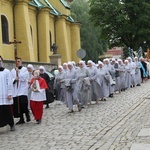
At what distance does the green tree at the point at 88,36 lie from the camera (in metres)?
57.3

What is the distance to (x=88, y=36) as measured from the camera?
A: 5775cm

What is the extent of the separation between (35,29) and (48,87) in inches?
791

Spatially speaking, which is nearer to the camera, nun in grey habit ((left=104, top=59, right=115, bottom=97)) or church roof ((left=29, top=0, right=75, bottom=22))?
nun in grey habit ((left=104, top=59, right=115, bottom=97))

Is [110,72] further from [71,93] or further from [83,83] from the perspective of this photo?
[71,93]

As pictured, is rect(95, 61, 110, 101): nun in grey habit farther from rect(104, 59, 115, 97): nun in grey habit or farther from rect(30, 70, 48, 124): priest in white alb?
rect(30, 70, 48, 124): priest in white alb

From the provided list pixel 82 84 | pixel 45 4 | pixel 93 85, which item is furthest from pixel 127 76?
pixel 45 4

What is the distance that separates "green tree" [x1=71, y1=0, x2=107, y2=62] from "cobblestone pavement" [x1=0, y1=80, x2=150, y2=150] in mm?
44182

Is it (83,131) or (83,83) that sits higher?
(83,83)

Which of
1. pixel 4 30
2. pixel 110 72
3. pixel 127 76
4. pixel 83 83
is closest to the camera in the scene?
pixel 83 83

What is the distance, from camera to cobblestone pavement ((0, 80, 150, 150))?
776 cm

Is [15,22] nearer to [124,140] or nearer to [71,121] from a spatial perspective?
[71,121]

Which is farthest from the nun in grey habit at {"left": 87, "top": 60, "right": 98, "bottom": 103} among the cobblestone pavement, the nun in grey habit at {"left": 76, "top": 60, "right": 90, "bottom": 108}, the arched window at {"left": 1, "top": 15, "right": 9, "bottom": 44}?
the arched window at {"left": 1, "top": 15, "right": 9, "bottom": 44}

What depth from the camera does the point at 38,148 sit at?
761 centimetres

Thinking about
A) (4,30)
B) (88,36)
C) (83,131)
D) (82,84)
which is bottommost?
(83,131)
